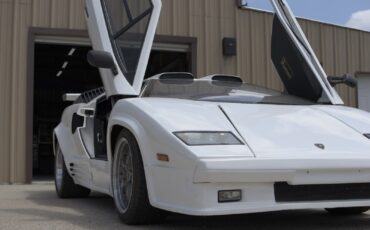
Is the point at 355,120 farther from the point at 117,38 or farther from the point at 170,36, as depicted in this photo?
the point at 170,36

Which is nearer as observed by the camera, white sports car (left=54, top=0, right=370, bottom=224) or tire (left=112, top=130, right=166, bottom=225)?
white sports car (left=54, top=0, right=370, bottom=224)

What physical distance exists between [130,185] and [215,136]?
0.99m

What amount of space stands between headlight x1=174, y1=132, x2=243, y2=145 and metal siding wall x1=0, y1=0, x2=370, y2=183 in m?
6.89

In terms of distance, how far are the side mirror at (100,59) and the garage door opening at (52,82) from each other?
969 cm

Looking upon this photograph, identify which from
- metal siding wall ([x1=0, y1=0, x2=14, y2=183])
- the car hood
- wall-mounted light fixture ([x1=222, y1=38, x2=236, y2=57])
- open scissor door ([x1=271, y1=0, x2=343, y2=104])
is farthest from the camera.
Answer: wall-mounted light fixture ([x1=222, y1=38, x2=236, y2=57])

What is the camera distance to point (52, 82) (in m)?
22.7

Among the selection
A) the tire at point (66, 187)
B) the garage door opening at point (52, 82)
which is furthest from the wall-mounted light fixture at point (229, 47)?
the tire at point (66, 187)

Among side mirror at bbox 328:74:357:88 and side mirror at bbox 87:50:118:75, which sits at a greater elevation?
side mirror at bbox 87:50:118:75

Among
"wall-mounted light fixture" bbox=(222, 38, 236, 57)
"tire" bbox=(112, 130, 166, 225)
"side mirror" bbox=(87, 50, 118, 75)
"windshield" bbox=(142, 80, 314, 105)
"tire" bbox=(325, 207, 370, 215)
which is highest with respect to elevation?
"wall-mounted light fixture" bbox=(222, 38, 236, 57)

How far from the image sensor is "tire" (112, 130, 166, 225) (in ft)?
13.5

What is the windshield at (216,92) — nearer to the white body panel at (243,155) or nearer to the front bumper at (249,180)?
the white body panel at (243,155)

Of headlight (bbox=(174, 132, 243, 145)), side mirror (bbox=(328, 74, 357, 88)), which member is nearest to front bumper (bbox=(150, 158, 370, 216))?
headlight (bbox=(174, 132, 243, 145))

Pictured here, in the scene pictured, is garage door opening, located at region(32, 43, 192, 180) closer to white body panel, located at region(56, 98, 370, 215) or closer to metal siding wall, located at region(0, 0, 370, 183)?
metal siding wall, located at region(0, 0, 370, 183)

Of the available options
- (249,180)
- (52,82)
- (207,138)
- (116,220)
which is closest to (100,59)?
(116,220)
